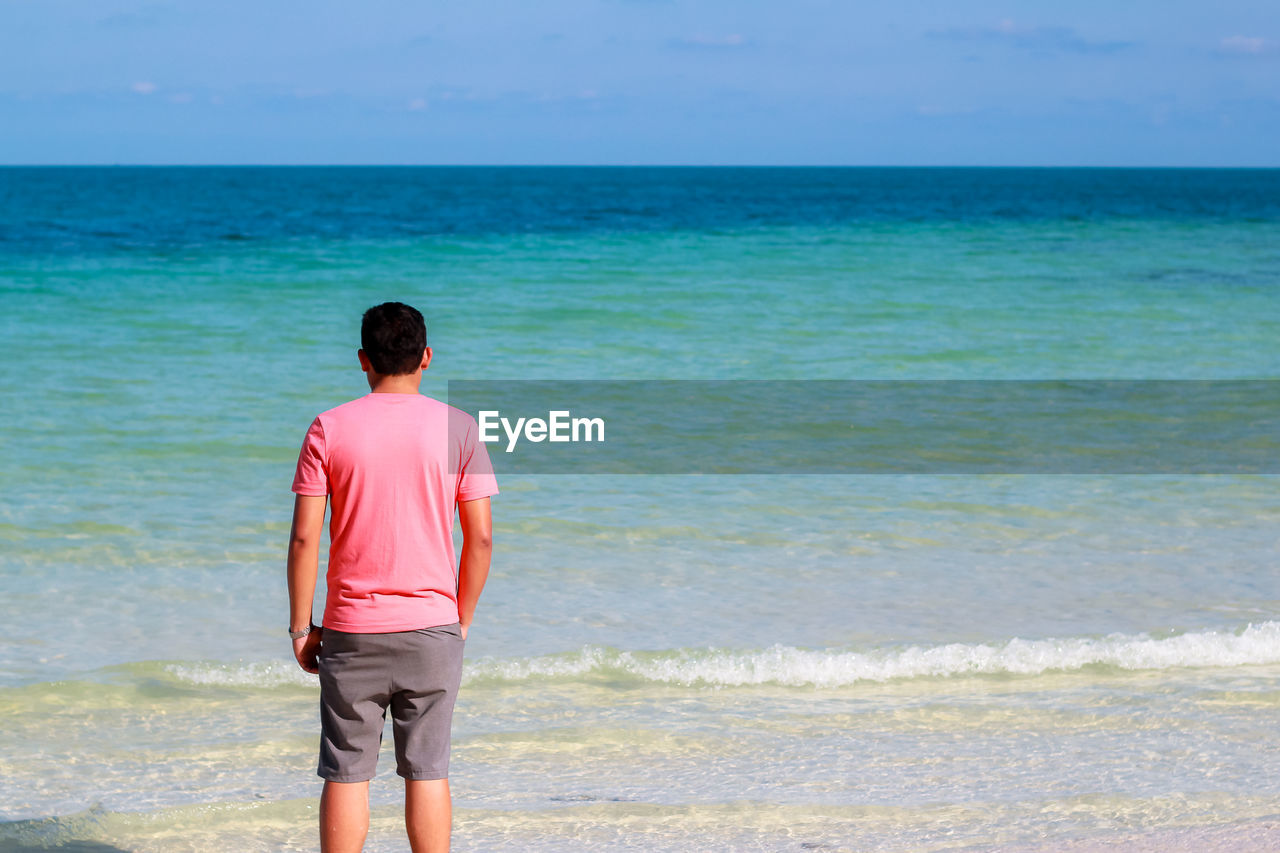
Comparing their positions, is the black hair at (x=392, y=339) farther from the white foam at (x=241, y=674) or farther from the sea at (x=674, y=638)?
the white foam at (x=241, y=674)

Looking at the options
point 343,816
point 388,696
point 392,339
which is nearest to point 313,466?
point 392,339

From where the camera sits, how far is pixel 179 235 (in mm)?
36281

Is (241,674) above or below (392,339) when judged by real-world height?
below

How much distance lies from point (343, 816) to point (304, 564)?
571mm

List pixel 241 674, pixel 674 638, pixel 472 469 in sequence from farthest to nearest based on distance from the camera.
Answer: pixel 674 638, pixel 241 674, pixel 472 469

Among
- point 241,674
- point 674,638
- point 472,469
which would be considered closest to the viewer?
point 472,469

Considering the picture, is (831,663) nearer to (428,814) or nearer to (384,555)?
(428,814)

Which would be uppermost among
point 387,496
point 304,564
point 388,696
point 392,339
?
point 392,339

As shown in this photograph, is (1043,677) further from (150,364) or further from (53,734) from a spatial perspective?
(150,364)

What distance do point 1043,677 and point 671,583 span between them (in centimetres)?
182

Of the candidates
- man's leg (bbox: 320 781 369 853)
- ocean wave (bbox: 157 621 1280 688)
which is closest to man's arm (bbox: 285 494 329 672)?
man's leg (bbox: 320 781 369 853)

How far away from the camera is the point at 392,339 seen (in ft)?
9.21

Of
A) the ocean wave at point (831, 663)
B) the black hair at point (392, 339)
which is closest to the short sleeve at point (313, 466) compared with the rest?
the black hair at point (392, 339)

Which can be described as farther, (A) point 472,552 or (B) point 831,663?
(B) point 831,663
